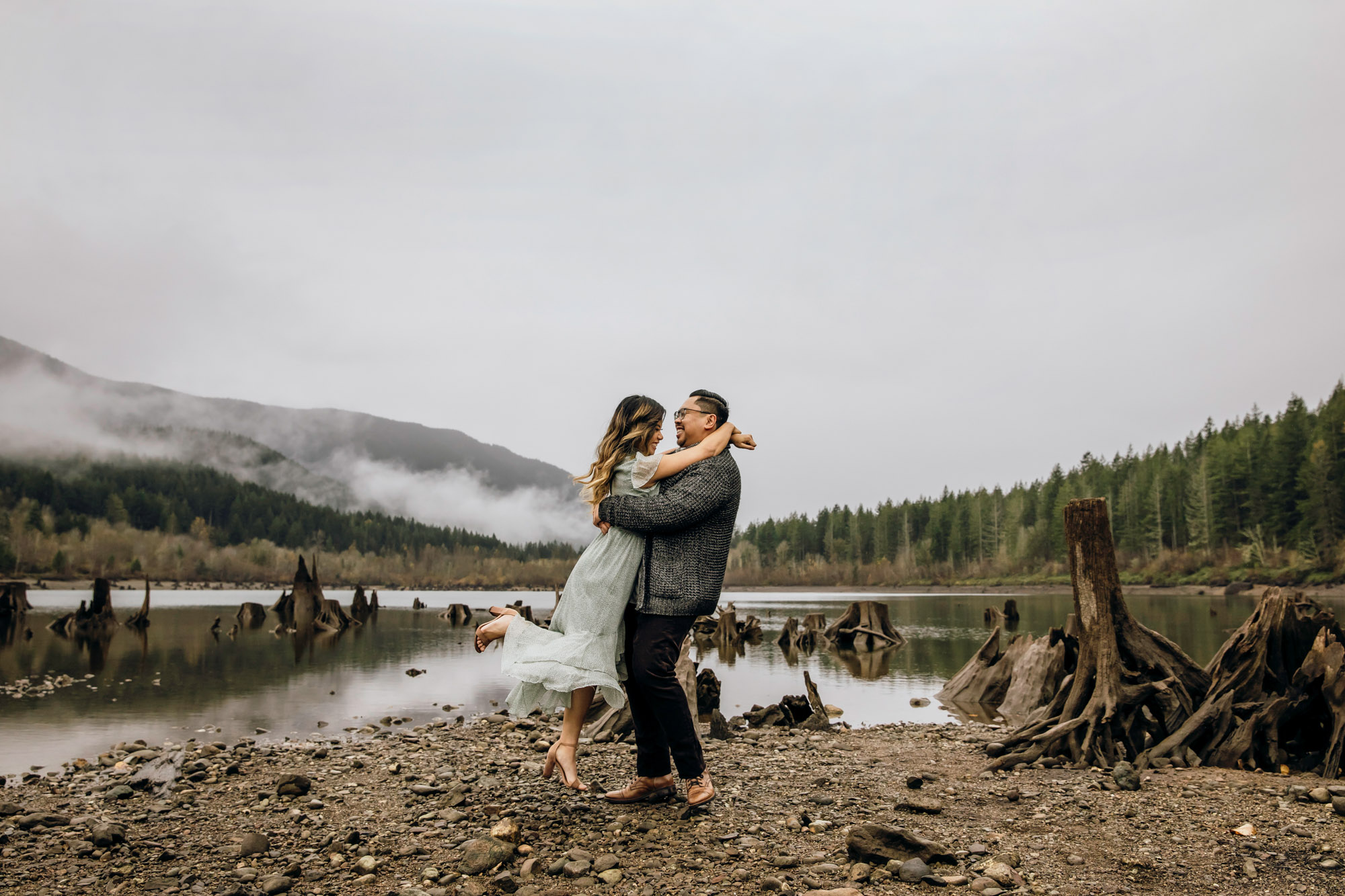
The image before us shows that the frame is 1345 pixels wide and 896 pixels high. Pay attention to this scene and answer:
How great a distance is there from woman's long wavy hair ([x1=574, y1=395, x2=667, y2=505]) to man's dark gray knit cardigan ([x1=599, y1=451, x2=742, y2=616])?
0.16 meters

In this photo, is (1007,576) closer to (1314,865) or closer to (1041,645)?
(1041,645)

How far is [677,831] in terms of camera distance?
5.04 metres

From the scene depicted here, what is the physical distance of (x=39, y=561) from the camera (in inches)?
4867

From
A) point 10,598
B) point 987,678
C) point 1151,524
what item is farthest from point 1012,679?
point 1151,524

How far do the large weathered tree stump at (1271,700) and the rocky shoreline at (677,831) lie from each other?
42 centimetres

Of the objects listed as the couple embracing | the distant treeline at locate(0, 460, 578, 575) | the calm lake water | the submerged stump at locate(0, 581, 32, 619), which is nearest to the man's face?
the couple embracing

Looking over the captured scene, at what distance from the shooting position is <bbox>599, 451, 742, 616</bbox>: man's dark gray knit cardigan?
5.16 m

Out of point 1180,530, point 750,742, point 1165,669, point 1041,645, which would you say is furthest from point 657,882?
point 1180,530

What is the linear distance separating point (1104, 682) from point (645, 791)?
4.98 metres

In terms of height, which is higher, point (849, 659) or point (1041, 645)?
point (1041, 645)

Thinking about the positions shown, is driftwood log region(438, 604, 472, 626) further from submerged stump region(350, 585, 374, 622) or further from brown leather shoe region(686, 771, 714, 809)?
brown leather shoe region(686, 771, 714, 809)

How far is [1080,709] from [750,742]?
354 centimetres

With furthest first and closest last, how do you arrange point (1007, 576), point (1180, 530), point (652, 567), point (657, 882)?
point (1007, 576), point (1180, 530), point (652, 567), point (657, 882)

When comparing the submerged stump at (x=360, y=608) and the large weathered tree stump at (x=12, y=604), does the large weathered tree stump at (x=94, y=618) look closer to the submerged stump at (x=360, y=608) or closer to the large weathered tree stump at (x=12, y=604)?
the large weathered tree stump at (x=12, y=604)
